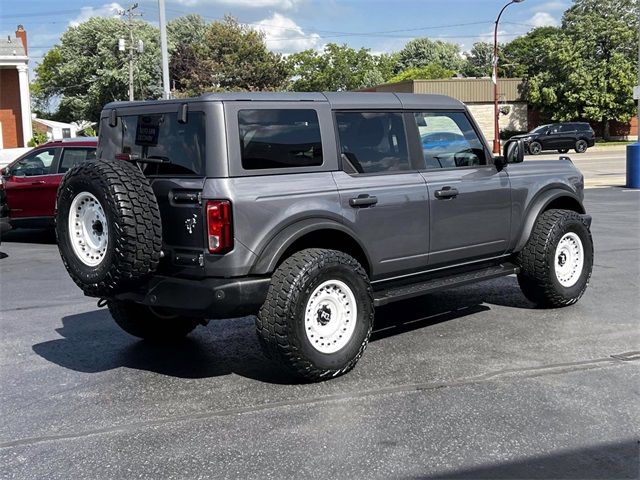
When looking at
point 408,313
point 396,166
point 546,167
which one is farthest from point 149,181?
point 546,167

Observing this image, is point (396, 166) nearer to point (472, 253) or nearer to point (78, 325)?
point (472, 253)

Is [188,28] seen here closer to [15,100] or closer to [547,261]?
[15,100]

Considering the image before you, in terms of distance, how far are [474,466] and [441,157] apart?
304 cm

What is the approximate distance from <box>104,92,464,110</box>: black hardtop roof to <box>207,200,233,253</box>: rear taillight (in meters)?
0.72

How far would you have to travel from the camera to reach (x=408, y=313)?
6941mm

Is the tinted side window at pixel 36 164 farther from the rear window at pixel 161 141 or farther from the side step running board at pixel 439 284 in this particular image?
the side step running board at pixel 439 284

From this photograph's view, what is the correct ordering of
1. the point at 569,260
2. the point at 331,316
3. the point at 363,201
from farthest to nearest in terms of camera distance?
the point at 569,260, the point at 363,201, the point at 331,316

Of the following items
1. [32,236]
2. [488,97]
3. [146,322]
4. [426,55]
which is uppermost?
[426,55]

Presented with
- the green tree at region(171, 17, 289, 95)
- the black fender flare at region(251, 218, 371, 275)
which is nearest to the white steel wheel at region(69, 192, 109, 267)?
the black fender flare at region(251, 218, 371, 275)

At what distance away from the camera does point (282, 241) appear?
4.78 metres

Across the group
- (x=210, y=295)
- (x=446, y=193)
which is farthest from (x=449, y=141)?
(x=210, y=295)

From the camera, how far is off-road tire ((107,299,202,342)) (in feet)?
19.5

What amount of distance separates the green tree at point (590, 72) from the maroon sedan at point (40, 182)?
4344 cm

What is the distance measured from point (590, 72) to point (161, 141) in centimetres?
4968
